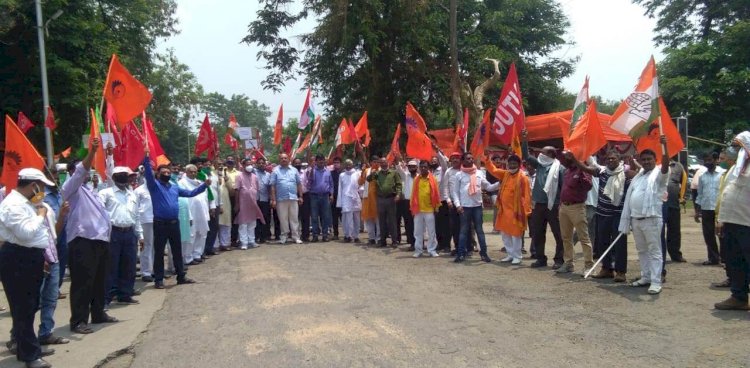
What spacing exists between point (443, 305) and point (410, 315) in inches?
25.4

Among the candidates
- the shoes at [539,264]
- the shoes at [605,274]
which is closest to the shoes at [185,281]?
the shoes at [539,264]

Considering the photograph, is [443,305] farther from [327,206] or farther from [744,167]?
[327,206]

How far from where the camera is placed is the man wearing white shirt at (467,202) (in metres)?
10.8

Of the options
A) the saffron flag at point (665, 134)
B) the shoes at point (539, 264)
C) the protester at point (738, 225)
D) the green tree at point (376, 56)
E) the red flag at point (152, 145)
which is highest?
the green tree at point (376, 56)

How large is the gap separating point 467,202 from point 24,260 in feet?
24.0

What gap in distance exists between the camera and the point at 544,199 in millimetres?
9805

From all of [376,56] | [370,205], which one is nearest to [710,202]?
[370,205]

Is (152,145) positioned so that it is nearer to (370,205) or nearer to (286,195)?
(286,195)

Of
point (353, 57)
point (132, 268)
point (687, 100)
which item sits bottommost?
point (132, 268)

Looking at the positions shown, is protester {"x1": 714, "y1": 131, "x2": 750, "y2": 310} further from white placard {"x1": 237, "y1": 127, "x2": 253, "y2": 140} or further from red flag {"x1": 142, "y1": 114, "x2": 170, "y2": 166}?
white placard {"x1": 237, "y1": 127, "x2": 253, "y2": 140}

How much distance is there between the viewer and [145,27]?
3241 cm

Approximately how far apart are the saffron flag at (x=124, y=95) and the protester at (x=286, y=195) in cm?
597

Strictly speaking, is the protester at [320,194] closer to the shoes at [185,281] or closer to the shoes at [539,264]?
the shoes at [185,281]

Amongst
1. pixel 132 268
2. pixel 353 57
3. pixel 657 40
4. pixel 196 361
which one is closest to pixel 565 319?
pixel 196 361
